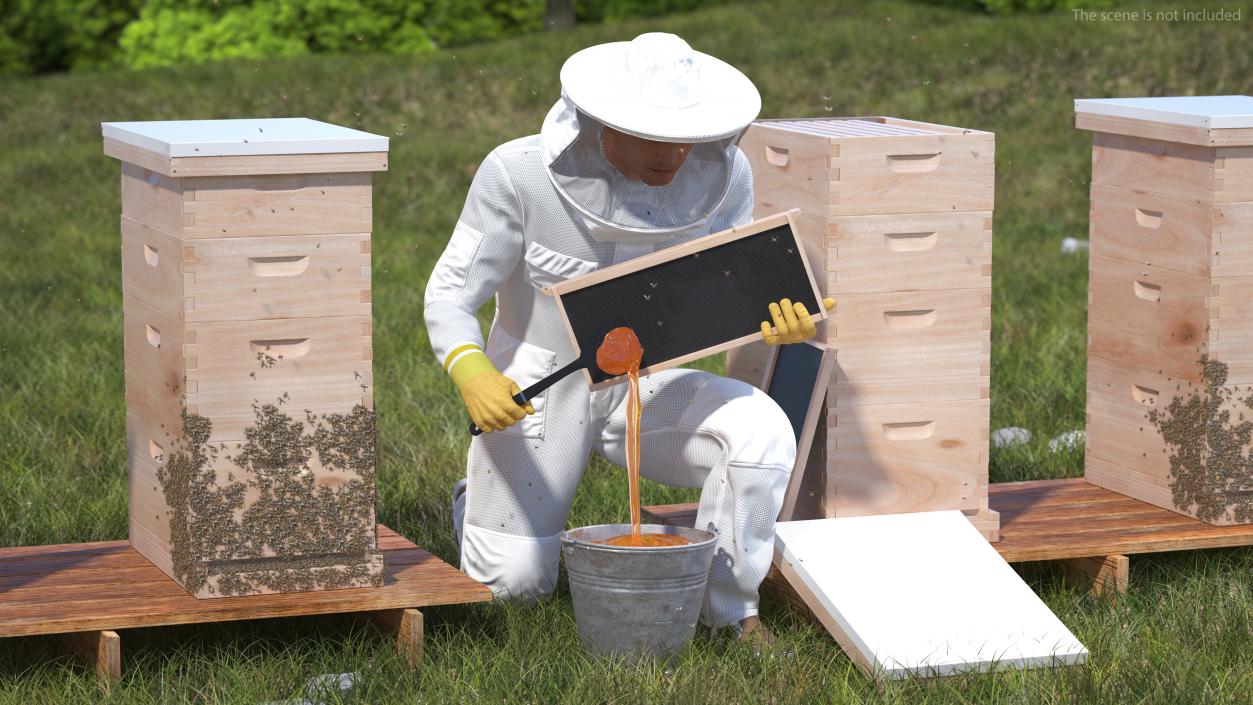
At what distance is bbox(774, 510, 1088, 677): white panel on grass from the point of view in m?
3.82

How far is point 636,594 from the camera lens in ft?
12.2

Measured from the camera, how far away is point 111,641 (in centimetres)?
368

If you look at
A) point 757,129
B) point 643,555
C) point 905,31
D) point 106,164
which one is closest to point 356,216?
point 643,555

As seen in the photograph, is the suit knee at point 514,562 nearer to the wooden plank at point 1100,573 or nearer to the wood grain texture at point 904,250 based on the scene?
the wood grain texture at point 904,250

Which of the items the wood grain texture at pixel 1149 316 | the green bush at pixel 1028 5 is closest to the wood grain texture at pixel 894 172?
the wood grain texture at pixel 1149 316

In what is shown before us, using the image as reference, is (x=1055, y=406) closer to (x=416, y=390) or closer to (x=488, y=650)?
(x=416, y=390)

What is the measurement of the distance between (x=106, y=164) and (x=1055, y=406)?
8.68 m

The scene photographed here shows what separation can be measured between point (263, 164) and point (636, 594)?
1.36 meters

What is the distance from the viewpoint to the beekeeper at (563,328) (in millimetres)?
3873

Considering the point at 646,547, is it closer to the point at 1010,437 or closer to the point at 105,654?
the point at 105,654

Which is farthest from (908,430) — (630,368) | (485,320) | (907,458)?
(485,320)

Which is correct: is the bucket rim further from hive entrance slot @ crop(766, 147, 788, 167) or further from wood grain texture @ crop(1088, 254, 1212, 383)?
wood grain texture @ crop(1088, 254, 1212, 383)

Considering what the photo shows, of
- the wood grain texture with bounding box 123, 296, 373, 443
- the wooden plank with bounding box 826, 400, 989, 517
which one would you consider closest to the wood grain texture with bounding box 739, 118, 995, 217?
the wooden plank with bounding box 826, 400, 989, 517

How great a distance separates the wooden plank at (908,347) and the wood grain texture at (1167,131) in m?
0.77
